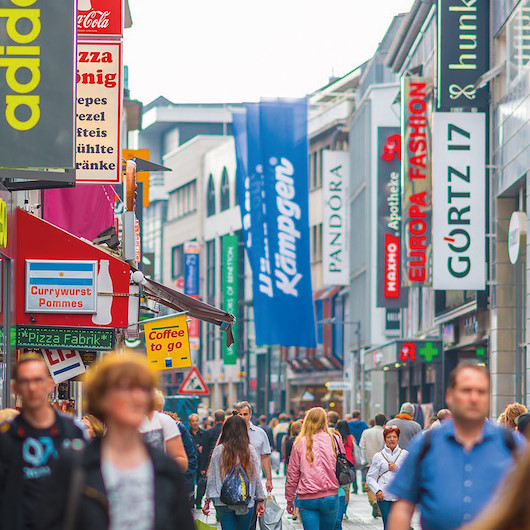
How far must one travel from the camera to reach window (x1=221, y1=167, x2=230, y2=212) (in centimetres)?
8642

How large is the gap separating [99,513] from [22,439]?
165 centimetres

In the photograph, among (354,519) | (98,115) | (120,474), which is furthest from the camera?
(354,519)

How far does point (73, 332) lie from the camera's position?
1608 centimetres

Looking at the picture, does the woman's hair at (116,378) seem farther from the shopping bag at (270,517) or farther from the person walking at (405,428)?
the person walking at (405,428)

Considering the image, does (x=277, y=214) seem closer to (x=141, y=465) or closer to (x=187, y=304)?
(x=187, y=304)

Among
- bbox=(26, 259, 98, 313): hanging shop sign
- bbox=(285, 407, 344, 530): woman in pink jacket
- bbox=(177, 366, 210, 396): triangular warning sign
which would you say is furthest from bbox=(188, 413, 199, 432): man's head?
bbox=(285, 407, 344, 530): woman in pink jacket

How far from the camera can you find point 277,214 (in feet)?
112

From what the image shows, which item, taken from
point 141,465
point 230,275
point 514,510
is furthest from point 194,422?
point 230,275

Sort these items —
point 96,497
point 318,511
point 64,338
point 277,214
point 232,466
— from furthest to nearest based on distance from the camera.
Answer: point 277,214 < point 64,338 < point 318,511 < point 232,466 < point 96,497

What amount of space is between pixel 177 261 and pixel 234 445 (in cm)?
8731

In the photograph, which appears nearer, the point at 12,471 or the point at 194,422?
the point at 12,471

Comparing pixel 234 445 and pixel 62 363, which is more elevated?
pixel 62 363

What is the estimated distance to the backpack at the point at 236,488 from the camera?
12219 mm

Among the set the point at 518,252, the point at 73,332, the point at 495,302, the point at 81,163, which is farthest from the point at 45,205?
the point at 495,302
